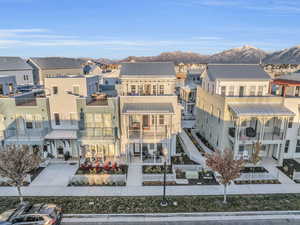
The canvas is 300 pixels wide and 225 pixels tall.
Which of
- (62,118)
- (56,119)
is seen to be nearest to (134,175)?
(62,118)

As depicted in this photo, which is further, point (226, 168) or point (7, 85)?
point (7, 85)

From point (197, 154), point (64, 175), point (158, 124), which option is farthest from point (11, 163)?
point (197, 154)

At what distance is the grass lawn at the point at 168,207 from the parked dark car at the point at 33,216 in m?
1.56

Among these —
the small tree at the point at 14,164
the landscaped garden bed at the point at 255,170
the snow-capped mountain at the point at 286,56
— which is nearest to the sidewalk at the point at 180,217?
the small tree at the point at 14,164

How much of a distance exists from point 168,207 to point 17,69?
4823 cm

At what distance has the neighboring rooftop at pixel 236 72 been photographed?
2298cm

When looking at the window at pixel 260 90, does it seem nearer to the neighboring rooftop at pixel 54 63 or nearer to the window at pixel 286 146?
the window at pixel 286 146

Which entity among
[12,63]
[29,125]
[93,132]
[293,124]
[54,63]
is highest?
[54,63]

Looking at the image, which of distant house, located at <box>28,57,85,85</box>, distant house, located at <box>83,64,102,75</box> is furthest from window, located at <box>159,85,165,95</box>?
distant house, located at <box>28,57,85,85</box>

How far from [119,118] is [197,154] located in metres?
9.66

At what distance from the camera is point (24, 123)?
70.6ft

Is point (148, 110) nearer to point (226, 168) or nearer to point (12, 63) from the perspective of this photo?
point (226, 168)

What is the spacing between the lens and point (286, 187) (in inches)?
652

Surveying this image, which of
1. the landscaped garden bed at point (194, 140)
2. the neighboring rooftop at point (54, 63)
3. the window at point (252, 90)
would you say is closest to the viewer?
the window at point (252, 90)
